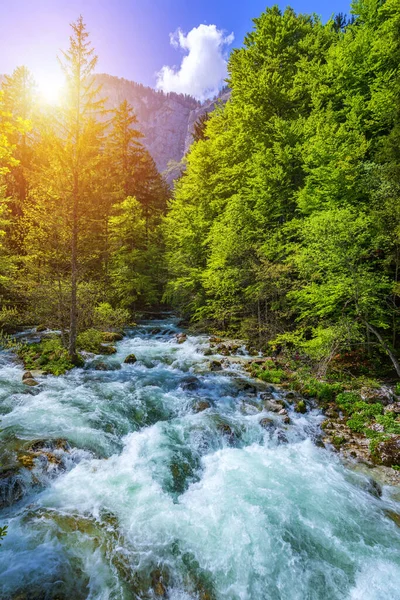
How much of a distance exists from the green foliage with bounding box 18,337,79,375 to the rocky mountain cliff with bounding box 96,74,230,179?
546 feet

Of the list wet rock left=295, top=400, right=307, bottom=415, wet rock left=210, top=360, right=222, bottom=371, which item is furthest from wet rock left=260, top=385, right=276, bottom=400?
wet rock left=210, top=360, right=222, bottom=371

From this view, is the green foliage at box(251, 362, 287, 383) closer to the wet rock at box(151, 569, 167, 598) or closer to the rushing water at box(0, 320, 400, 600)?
the rushing water at box(0, 320, 400, 600)

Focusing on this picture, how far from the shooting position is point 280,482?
6164 millimetres

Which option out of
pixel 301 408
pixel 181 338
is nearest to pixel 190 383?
pixel 301 408

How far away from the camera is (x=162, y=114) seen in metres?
179

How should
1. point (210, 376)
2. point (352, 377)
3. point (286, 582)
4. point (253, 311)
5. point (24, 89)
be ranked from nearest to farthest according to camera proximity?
point (286, 582) → point (352, 377) → point (210, 376) → point (253, 311) → point (24, 89)

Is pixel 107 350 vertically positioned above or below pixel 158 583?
above

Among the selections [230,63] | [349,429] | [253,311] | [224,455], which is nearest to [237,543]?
[224,455]

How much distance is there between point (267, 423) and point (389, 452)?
2976 millimetres

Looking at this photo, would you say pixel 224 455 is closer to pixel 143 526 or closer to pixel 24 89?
pixel 143 526

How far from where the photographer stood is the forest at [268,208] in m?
9.74

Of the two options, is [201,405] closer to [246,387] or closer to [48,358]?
[246,387]

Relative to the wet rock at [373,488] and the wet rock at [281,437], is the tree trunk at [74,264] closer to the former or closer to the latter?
the wet rock at [281,437]

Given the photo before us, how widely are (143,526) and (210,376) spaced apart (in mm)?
6938
